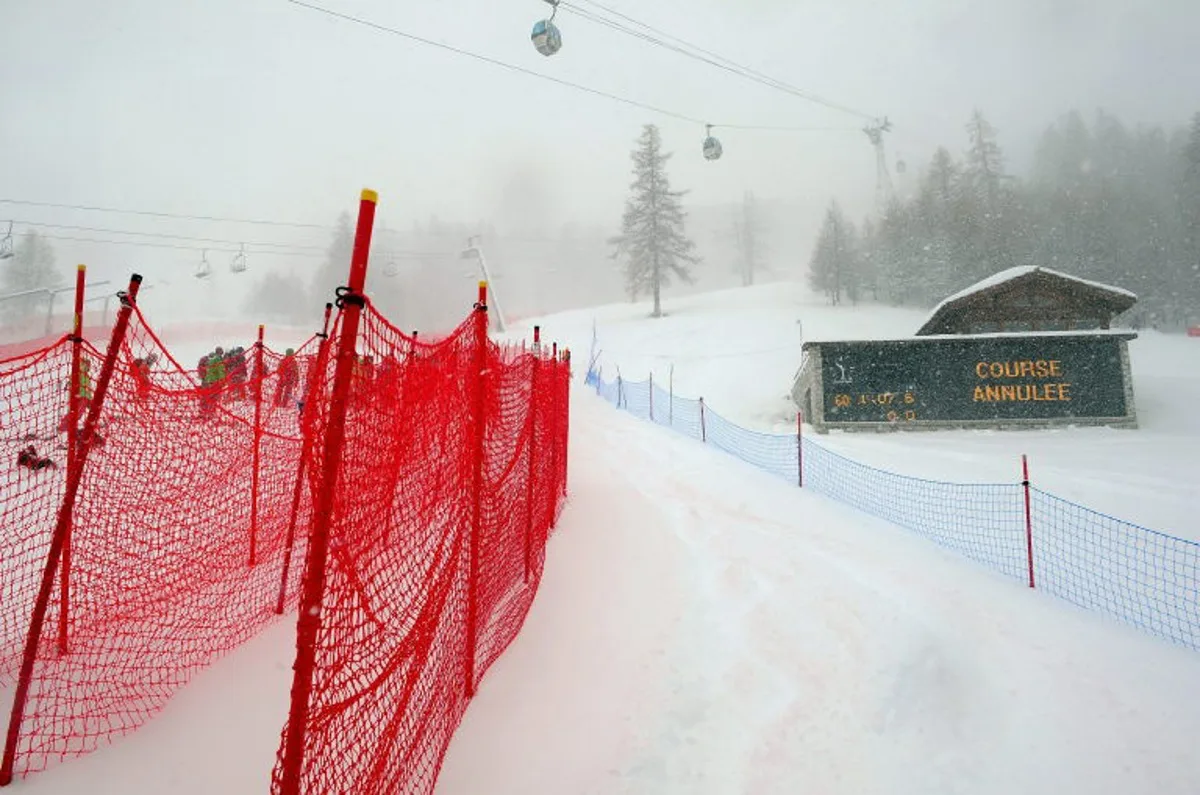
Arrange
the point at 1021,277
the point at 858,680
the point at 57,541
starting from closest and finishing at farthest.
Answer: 1. the point at 57,541
2. the point at 858,680
3. the point at 1021,277

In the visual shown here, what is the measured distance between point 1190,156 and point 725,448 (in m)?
53.9

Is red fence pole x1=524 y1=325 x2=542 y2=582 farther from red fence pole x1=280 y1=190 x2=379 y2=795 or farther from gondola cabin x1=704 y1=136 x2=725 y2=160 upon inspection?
gondola cabin x1=704 y1=136 x2=725 y2=160

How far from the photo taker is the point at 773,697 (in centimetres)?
333

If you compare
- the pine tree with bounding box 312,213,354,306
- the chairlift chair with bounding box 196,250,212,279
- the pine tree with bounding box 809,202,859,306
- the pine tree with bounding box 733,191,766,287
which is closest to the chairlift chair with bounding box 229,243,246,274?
the chairlift chair with bounding box 196,250,212,279

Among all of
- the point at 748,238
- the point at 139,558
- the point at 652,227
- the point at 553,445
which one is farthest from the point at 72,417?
the point at 748,238

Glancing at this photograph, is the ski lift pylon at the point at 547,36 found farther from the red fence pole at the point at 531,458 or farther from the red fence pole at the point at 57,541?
the red fence pole at the point at 57,541

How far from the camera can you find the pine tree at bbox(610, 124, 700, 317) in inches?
1598

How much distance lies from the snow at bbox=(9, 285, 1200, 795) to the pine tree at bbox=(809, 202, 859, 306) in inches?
1698

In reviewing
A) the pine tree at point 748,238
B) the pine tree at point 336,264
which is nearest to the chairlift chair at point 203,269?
the pine tree at point 336,264

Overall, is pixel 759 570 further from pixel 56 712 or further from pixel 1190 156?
pixel 1190 156

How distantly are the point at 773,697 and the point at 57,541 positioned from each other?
14.4ft

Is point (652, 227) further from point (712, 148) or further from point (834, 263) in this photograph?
point (712, 148)

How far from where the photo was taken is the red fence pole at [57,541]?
9.02 feet

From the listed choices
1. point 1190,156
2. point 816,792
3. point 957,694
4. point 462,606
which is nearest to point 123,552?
point 462,606
